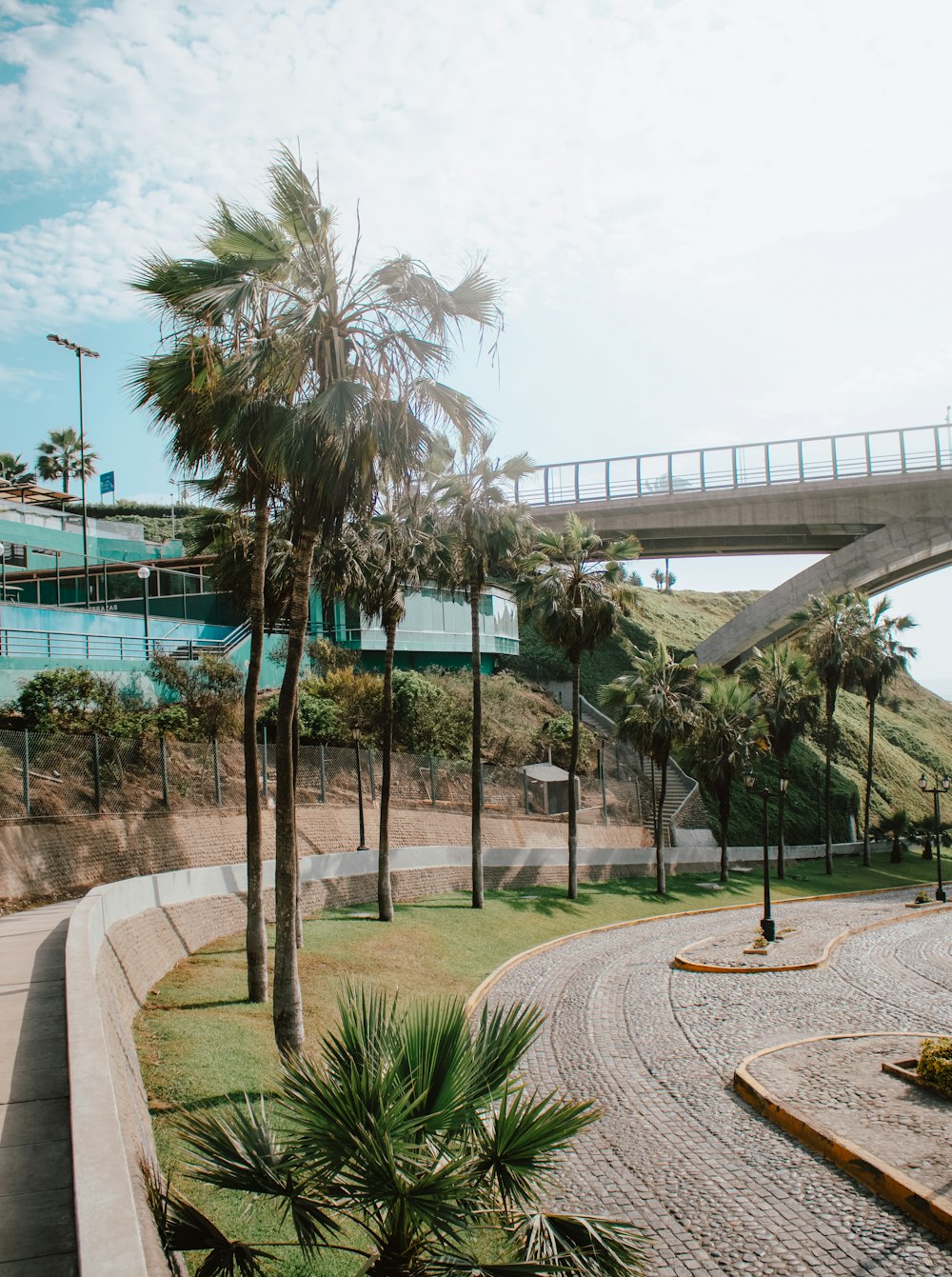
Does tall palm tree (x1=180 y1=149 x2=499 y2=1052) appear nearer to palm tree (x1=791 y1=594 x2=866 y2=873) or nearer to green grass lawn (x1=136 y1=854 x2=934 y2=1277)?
green grass lawn (x1=136 y1=854 x2=934 y2=1277)

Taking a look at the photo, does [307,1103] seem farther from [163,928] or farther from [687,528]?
[687,528]

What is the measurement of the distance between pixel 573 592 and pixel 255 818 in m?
21.4

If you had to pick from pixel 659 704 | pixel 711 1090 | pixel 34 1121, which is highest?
pixel 659 704

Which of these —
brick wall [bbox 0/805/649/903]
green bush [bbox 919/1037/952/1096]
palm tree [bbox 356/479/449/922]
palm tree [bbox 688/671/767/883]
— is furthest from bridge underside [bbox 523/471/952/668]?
green bush [bbox 919/1037/952/1096]

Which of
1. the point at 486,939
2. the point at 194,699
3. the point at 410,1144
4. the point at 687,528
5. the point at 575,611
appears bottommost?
the point at 486,939

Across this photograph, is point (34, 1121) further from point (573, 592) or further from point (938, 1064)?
point (573, 592)

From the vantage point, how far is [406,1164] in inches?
240

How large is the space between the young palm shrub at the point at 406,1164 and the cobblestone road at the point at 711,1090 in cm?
312

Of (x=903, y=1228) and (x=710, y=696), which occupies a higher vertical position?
(x=710, y=696)

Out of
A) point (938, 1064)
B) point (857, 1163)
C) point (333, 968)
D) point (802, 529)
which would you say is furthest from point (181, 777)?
point (802, 529)

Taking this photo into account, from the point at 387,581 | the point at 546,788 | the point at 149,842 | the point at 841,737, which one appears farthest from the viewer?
the point at 841,737

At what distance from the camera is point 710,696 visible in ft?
149

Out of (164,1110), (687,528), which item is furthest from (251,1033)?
(687,528)

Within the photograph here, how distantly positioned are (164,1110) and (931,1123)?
27.7ft
